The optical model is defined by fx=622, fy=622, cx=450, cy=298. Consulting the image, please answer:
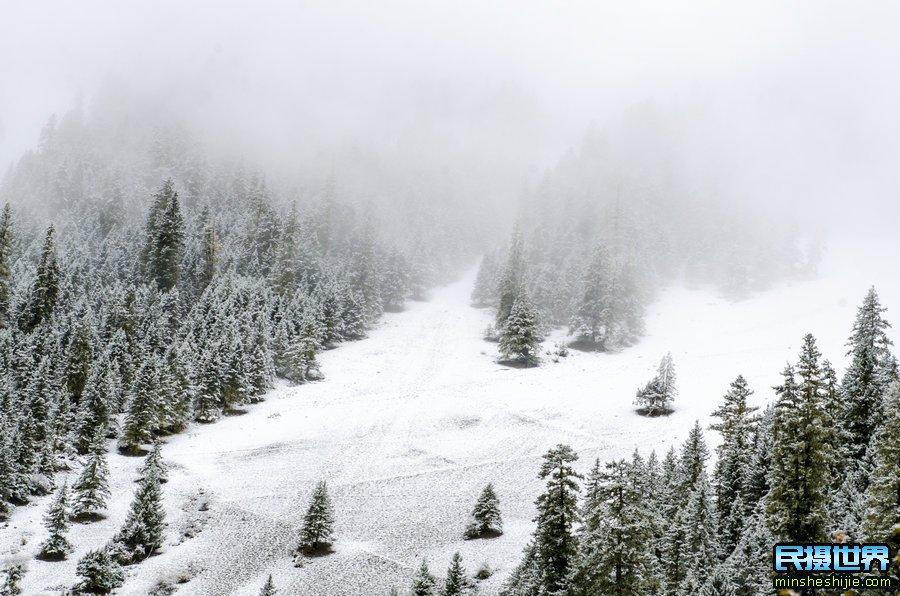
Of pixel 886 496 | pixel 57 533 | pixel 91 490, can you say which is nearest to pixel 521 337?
pixel 91 490

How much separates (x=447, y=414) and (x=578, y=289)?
5123cm

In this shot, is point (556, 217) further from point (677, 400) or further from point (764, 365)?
point (677, 400)

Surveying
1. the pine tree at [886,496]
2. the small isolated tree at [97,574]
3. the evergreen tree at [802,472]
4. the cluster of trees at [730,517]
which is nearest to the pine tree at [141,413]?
the small isolated tree at [97,574]

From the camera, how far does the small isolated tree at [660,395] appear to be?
66.6 m

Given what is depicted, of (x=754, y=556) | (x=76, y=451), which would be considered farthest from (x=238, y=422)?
(x=754, y=556)

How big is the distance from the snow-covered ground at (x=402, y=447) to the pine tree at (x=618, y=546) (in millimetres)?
13968

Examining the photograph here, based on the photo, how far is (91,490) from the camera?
43656 mm

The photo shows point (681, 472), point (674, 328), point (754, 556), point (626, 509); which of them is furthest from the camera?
point (674, 328)

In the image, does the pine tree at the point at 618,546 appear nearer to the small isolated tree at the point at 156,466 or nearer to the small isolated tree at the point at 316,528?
the small isolated tree at the point at 316,528

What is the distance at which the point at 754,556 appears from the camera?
25.8 metres

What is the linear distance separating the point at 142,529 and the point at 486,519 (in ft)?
75.1

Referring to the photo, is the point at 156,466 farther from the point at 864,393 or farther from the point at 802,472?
the point at 864,393

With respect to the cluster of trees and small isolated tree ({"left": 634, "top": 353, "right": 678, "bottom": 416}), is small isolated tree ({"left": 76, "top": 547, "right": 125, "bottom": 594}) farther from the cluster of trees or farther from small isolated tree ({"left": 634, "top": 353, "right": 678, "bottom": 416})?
small isolated tree ({"left": 634, "top": 353, "right": 678, "bottom": 416})

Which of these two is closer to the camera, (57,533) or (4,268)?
(57,533)
